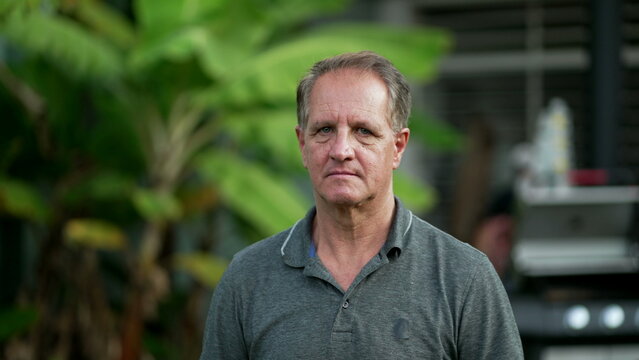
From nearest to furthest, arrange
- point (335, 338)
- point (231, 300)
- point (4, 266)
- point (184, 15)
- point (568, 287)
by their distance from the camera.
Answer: point (335, 338) → point (231, 300) → point (568, 287) → point (184, 15) → point (4, 266)

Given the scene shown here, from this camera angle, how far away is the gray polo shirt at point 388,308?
91.6 inches

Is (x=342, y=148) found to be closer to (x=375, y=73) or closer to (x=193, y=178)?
(x=375, y=73)

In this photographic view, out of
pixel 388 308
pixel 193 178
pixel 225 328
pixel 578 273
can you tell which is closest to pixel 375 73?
pixel 388 308

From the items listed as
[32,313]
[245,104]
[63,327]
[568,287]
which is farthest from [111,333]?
[568,287]

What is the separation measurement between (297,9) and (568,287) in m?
2.78

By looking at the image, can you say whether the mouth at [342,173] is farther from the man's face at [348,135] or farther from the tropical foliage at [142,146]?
the tropical foliage at [142,146]

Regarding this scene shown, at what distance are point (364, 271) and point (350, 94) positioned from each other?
1.13ft

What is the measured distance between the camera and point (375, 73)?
2381mm

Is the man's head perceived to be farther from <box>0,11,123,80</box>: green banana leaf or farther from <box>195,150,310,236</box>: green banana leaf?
<box>0,11,123,80</box>: green banana leaf

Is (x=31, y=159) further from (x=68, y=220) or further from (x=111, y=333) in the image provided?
(x=111, y=333)

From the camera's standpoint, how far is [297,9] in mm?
7566

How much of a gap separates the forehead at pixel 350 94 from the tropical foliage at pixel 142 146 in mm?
3771

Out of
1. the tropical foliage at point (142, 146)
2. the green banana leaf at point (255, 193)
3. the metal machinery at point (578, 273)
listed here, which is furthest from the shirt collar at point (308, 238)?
the green banana leaf at point (255, 193)

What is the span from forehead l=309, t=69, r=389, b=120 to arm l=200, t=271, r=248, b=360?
1.36ft
